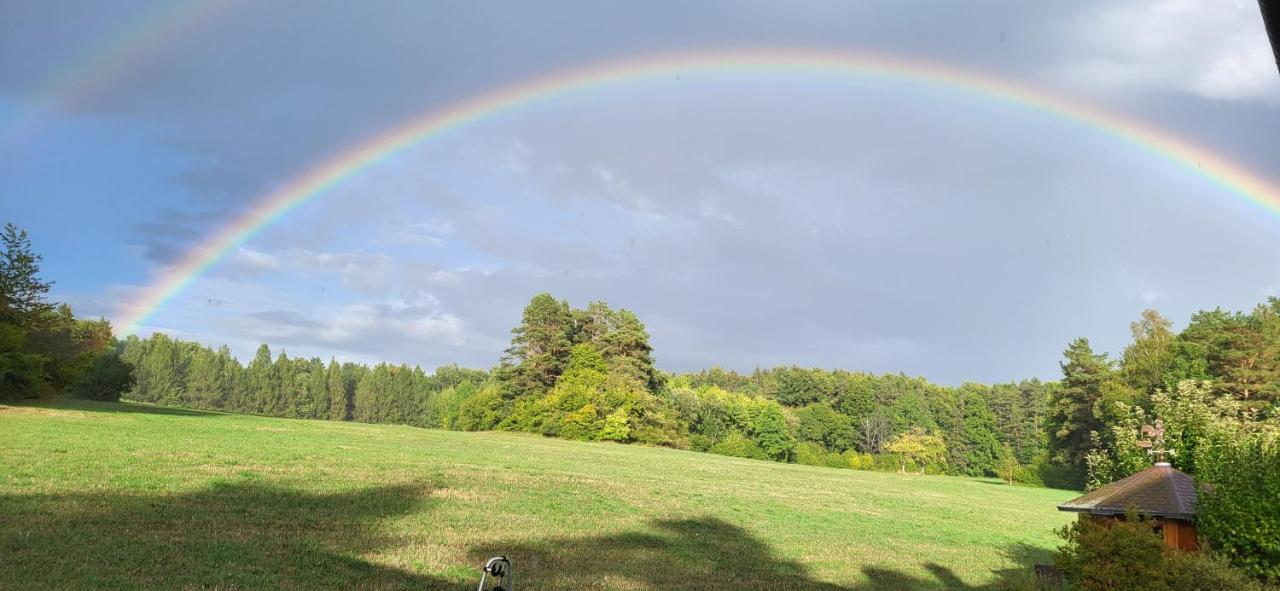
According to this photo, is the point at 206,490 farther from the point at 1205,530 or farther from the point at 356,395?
the point at 356,395

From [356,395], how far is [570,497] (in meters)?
173

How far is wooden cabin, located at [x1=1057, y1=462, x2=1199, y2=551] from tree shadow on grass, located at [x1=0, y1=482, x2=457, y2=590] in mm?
17112

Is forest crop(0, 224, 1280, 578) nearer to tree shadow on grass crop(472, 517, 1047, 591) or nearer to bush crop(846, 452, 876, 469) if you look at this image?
bush crop(846, 452, 876, 469)

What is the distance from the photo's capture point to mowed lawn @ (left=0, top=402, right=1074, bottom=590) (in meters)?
15.3

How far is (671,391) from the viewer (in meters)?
126

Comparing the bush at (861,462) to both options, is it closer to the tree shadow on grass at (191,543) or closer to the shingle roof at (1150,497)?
the shingle roof at (1150,497)

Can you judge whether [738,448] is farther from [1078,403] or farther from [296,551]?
[296,551]

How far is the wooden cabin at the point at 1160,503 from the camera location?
19.0m

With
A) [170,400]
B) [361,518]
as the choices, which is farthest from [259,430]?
[170,400]

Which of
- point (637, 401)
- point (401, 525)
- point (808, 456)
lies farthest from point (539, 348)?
point (401, 525)

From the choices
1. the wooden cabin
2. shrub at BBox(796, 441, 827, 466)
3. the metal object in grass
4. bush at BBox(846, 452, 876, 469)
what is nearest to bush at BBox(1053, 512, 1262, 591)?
the wooden cabin

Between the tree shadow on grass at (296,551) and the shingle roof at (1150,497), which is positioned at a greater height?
the shingle roof at (1150,497)

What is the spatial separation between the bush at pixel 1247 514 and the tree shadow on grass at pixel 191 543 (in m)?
18.2

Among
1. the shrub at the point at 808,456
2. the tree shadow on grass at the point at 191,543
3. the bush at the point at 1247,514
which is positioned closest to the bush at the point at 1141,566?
the bush at the point at 1247,514
